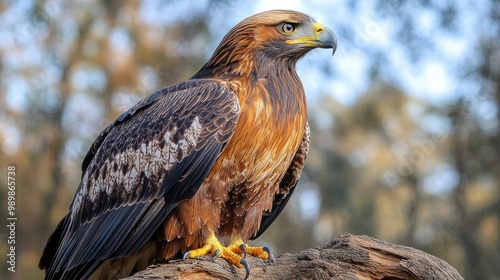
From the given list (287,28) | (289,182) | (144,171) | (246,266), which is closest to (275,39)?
(287,28)

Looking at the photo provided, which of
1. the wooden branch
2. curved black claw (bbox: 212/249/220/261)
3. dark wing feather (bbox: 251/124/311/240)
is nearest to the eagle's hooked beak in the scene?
dark wing feather (bbox: 251/124/311/240)

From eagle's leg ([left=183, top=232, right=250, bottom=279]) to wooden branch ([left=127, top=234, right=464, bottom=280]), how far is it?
0.27 ft

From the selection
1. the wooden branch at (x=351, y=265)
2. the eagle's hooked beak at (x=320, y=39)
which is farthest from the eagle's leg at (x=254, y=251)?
the eagle's hooked beak at (x=320, y=39)

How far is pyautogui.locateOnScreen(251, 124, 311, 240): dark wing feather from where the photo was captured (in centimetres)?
668

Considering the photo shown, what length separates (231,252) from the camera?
18.7 ft

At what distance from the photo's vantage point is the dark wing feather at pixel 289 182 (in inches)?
263

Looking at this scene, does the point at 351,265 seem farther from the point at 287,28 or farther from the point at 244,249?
the point at 287,28

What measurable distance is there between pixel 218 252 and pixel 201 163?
2.27ft

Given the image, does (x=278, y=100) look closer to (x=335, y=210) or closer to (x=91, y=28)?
(x=335, y=210)

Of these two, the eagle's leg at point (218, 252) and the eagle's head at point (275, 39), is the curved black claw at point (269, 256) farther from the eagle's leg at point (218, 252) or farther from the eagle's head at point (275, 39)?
the eagle's head at point (275, 39)

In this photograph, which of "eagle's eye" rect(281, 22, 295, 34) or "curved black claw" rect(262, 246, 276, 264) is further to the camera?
"eagle's eye" rect(281, 22, 295, 34)

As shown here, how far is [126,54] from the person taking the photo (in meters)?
17.8

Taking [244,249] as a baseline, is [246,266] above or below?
below

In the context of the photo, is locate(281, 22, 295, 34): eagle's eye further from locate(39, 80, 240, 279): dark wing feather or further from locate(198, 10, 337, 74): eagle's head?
locate(39, 80, 240, 279): dark wing feather
